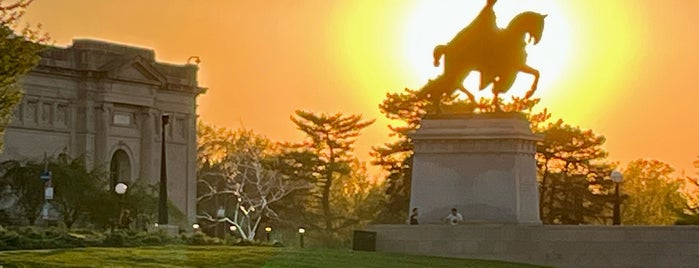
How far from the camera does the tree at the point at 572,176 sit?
106m

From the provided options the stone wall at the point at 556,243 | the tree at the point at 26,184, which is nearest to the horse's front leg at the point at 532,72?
the stone wall at the point at 556,243

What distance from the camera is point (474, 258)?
53.6 m

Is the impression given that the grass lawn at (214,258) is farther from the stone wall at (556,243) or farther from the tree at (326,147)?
Answer: the tree at (326,147)

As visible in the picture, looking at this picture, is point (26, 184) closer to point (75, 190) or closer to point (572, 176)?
point (75, 190)

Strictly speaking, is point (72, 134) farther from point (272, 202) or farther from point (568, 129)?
point (568, 129)

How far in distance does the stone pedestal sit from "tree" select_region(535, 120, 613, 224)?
156 ft

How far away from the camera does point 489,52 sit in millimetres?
57844

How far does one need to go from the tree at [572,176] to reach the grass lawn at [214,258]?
179 feet

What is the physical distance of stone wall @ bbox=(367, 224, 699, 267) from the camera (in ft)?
176

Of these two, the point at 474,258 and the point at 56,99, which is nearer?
the point at 474,258

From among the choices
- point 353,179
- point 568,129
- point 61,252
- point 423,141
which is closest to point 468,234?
point 423,141

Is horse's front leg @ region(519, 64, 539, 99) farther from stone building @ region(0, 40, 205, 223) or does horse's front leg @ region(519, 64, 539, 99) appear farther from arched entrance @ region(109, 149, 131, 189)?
arched entrance @ region(109, 149, 131, 189)

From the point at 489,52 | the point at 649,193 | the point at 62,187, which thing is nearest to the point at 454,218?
the point at 489,52

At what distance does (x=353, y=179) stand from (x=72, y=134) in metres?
45.8
